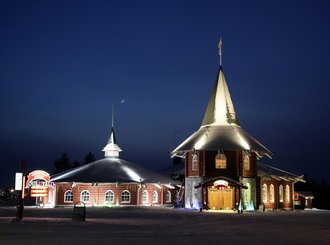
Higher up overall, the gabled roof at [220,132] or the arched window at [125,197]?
the gabled roof at [220,132]

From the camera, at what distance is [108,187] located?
163 ft

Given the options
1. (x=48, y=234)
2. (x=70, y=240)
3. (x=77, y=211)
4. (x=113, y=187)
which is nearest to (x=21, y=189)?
(x=77, y=211)

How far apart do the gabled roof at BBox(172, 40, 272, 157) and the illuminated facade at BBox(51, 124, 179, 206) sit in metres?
4.78

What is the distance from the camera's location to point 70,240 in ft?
52.9

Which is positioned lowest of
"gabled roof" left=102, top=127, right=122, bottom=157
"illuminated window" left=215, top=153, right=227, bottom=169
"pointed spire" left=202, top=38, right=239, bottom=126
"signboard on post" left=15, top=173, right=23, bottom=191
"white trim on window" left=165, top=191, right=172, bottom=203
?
"white trim on window" left=165, top=191, right=172, bottom=203

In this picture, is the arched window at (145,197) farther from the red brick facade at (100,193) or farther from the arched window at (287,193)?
the arched window at (287,193)

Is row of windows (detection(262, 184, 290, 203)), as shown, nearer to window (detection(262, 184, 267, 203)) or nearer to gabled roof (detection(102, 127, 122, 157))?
window (detection(262, 184, 267, 203))

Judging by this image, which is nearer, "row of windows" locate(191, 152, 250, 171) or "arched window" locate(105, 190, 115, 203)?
"row of windows" locate(191, 152, 250, 171)

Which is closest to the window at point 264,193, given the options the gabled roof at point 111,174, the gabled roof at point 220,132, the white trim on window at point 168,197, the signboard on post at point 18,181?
the gabled roof at point 220,132

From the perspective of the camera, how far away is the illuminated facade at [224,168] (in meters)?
46.0

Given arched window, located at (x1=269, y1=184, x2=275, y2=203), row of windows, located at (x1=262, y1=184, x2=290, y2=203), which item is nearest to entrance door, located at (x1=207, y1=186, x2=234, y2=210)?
row of windows, located at (x1=262, y1=184, x2=290, y2=203)

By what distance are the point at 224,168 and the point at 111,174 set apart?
11.9m

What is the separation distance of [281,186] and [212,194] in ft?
30.5

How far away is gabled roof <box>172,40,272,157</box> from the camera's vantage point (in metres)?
47.0
